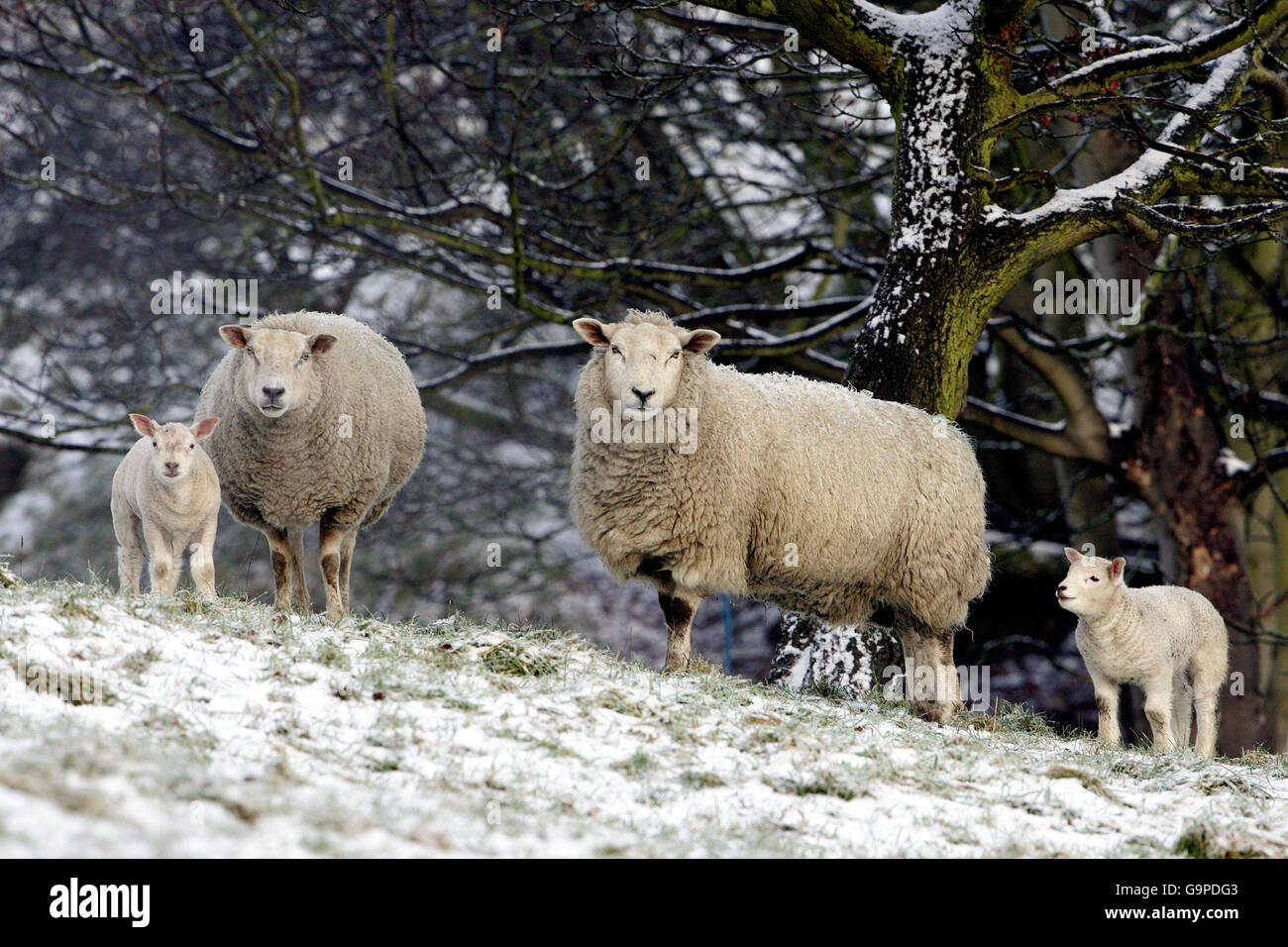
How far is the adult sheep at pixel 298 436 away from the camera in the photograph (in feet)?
23.2

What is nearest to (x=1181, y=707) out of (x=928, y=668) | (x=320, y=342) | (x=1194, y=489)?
(x=928, y=668)

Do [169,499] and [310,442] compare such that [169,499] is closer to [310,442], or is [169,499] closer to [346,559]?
[310,442]

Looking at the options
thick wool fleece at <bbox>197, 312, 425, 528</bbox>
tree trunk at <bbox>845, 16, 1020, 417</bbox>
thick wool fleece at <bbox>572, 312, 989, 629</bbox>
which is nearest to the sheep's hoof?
thick wool fleece at <bbox>572, 312, 989, 629</bbox>

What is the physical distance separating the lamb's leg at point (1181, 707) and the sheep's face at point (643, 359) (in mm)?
3659

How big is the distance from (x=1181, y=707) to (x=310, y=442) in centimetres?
559

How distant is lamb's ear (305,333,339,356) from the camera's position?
7250 mm

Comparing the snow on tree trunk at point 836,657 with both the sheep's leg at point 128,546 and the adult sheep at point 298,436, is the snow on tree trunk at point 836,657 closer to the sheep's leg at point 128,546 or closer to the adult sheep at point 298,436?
the adult sheep at point 298,436

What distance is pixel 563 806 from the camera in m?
4.16

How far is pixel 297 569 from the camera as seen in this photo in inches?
307

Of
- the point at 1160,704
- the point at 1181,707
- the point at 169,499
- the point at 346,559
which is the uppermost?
the point at 169,499

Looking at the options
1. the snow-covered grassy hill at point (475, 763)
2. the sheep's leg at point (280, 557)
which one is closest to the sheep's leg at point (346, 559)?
the sheep's leg at point (280, 557)

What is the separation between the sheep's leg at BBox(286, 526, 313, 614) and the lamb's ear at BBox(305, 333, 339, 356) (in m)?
1.10
